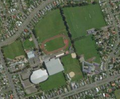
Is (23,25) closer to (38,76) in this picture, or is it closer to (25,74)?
(25,74)

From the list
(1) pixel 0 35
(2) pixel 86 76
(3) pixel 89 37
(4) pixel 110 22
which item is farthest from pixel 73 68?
(1) pixel 0 35

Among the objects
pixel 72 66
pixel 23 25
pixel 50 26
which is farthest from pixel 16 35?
pixel 72 66

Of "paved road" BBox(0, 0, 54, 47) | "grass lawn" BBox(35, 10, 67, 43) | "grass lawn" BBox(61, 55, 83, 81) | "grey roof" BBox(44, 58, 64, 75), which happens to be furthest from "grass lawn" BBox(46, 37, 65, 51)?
"paved road" BBox(0, 0, 54, 47)

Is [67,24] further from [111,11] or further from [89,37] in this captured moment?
[111,11]

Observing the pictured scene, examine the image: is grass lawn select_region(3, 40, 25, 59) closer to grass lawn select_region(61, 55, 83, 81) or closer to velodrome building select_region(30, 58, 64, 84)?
velodrome building select_region(30, 58, 64, 84)

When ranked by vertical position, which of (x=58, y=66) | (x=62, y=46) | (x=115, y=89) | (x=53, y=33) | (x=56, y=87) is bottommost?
(x=115, y=89)
